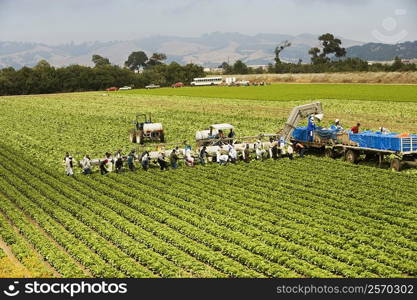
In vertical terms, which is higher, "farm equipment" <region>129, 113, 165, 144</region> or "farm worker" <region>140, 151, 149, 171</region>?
"farm equipment" <region>129, 113, 165, 144</region>

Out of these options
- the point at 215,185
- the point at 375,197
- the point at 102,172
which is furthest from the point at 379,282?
the point at 102,172

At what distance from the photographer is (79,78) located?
135m

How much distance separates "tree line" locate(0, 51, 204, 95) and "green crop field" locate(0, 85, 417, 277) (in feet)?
319

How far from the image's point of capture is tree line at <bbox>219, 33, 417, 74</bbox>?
120m

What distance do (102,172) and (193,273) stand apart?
15575 millimetres

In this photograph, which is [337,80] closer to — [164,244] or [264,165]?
[264,165]

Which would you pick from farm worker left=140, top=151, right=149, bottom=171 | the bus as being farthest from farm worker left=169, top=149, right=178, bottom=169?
the bus

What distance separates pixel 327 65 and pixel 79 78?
64.9 meters

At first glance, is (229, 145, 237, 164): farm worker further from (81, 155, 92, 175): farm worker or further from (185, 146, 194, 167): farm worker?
(81, 155, 92, 175): farm worker

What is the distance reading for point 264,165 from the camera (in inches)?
1190

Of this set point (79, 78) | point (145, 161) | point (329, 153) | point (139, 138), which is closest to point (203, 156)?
point (145, 161)

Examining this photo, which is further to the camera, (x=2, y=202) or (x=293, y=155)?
(x=293, y=155)

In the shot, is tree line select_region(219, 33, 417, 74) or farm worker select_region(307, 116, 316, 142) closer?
farm worker select_region(307, 116, 316, 142)

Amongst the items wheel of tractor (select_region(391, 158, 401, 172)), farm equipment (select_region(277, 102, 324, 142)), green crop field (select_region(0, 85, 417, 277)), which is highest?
farm equipment (select_region(277, 102, 324, 142))
